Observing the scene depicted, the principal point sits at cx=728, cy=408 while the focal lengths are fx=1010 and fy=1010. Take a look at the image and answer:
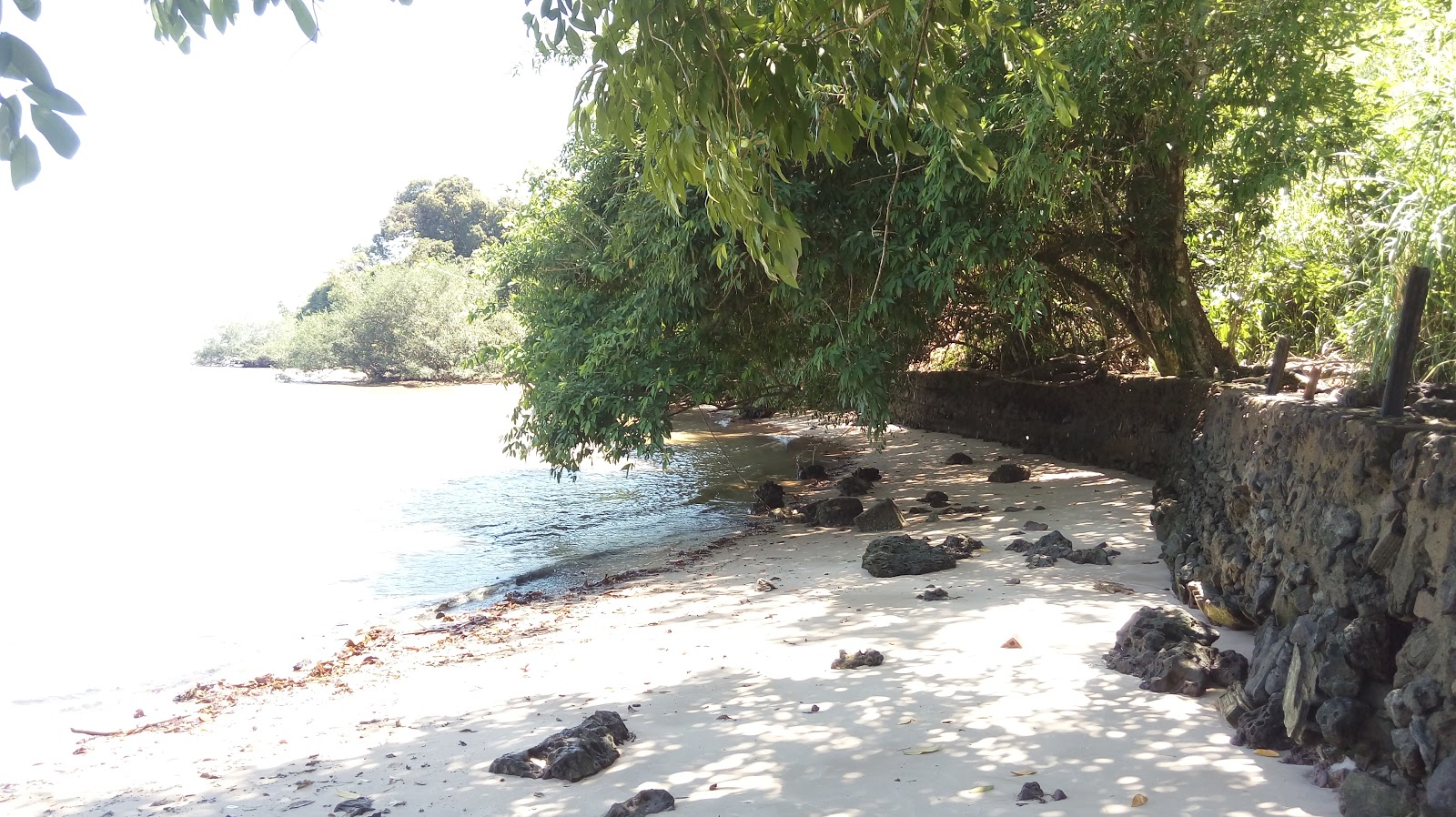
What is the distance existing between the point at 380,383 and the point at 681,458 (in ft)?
97.2

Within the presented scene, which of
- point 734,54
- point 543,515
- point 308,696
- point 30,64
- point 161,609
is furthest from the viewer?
point 543,515

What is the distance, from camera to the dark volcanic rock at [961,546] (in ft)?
27.3

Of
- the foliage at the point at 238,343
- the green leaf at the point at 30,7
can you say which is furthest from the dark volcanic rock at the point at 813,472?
the foliage at the point at 238,343

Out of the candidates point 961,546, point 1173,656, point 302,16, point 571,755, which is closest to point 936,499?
point 961,546

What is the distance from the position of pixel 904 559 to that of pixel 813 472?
7971mm

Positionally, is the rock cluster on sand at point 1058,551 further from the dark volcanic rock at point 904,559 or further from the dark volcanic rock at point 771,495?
the dark volcanic rock at point 771,495

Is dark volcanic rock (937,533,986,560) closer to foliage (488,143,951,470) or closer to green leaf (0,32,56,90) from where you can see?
foliage (488,143,951,470)

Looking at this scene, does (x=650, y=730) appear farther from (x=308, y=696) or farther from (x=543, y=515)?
(x=543, y=515)

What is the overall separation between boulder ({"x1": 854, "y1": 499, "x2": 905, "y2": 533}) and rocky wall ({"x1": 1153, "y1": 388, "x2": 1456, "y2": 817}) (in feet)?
15.7

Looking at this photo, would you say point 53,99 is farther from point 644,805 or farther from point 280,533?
point 280,533

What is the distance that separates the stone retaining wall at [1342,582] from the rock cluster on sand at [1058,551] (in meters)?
0.52

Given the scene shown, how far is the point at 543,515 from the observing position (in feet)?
48.0

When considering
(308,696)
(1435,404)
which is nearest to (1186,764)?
(1435,404)

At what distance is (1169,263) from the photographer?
35.4 feet
